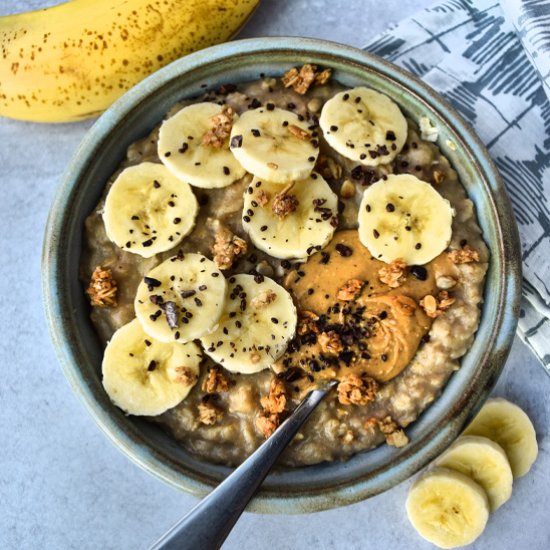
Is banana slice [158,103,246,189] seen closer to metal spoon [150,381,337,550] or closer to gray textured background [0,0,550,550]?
gray textured background [0,0,550,550]

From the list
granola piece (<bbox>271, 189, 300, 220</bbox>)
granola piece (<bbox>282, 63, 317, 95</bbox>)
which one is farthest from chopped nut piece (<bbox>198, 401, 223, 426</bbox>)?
granola piece (<bbox>282, 63, 317, 95</bbox>)

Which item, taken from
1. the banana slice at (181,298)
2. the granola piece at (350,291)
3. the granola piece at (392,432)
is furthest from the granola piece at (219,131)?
the granola piece at (392,432)

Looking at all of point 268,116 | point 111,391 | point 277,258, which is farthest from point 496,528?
point 268,116

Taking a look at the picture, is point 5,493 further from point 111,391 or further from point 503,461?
point 503,461

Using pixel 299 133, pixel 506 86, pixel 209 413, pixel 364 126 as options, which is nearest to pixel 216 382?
pixel 209 413

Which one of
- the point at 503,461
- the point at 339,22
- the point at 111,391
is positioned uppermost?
the point at 339,22

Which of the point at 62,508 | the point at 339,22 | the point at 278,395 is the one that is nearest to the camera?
the point at 278,395
